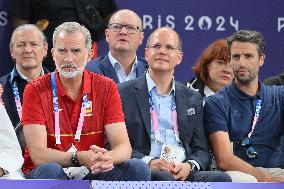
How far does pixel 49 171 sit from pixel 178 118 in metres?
1.32

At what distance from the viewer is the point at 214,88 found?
7.71 meters

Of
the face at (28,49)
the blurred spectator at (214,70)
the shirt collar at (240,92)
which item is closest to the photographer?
the shirt collar at (240,92)

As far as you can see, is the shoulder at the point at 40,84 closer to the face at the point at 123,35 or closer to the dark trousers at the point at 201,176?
the dark trousers at the point at 201,176

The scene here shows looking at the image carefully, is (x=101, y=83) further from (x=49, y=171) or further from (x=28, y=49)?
(x=28, y=49)

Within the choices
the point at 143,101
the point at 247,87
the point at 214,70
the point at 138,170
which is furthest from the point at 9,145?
the point at 214,70

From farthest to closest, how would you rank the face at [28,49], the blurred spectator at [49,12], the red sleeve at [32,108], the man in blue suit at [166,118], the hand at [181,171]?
the blurred spectator at [49,12], the face at [28,49], the man in blue suit at [166,118], the hand at [181,171], the red sleeve at [32,108]

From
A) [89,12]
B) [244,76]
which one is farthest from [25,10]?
[244,76]

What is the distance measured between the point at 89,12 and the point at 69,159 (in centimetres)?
264

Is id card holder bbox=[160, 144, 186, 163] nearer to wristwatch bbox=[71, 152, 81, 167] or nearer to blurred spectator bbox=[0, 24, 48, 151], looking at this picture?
wristwatch bbox=[71, 152, 81, 167]

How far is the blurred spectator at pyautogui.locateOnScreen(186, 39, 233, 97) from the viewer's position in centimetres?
766

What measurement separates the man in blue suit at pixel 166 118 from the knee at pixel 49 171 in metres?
0.83

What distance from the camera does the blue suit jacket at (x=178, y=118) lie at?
646 centimetres

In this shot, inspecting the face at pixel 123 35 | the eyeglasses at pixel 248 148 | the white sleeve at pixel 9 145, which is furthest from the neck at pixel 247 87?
the white sleeve at pixel 9 145

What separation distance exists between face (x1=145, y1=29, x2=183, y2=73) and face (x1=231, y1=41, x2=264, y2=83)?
43cm
